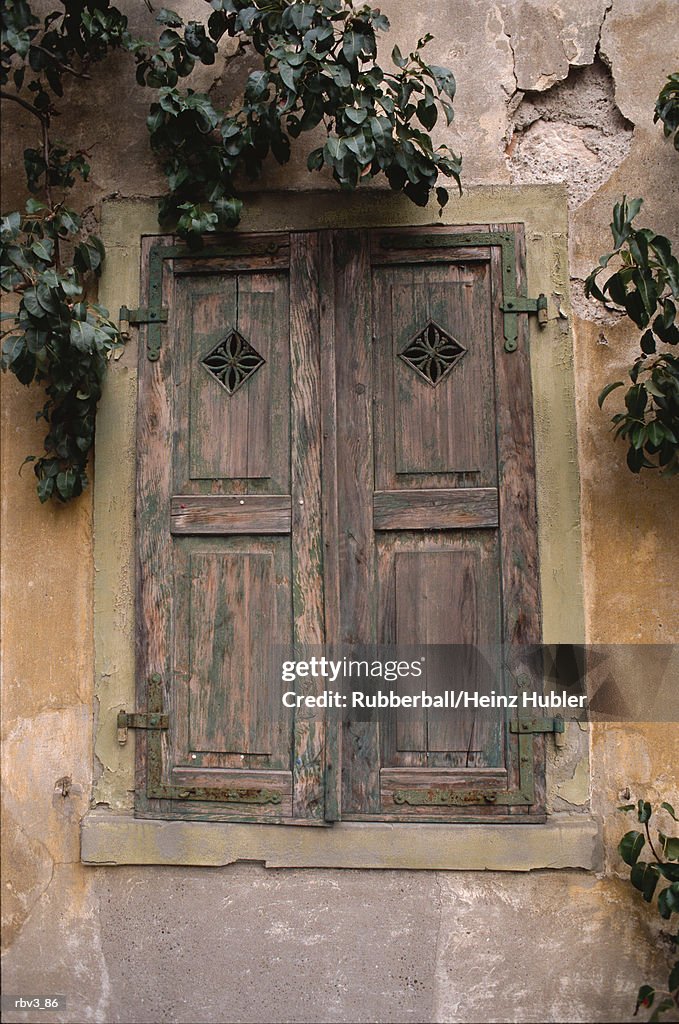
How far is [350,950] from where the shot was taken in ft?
9.18

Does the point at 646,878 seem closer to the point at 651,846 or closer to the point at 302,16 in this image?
the point at 651,846

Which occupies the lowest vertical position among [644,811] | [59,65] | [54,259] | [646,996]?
[646,996]

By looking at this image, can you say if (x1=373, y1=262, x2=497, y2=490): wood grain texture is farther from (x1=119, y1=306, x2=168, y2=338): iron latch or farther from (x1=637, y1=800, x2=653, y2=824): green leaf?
(x1=637, y1=800, x2=653, y2=824): green leaf

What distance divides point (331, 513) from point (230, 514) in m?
0.35

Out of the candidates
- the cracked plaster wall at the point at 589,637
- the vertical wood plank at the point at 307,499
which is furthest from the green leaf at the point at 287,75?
the vertical wood plank at the point at 307,499

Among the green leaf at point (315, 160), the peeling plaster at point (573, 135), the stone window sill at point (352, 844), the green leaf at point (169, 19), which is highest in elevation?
the green leaf at point (169, 19)

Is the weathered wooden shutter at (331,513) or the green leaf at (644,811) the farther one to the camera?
the weathered wooden shutter at (331,513)

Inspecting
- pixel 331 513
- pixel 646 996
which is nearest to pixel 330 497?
pixel 331 513

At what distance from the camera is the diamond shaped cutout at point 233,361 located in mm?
2994

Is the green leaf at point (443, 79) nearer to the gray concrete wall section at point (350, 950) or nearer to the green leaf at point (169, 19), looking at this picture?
the green leaf at point (169, 19)

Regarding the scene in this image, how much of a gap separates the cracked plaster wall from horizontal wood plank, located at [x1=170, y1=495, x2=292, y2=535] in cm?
35

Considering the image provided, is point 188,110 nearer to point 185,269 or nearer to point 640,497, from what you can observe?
point 185,269

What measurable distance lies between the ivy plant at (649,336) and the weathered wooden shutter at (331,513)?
0.34 m

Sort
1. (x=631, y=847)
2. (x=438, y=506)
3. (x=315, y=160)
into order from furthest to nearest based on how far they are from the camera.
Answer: (x=438, y=506)
(x=315, y=160)
(x=631, y=847)
